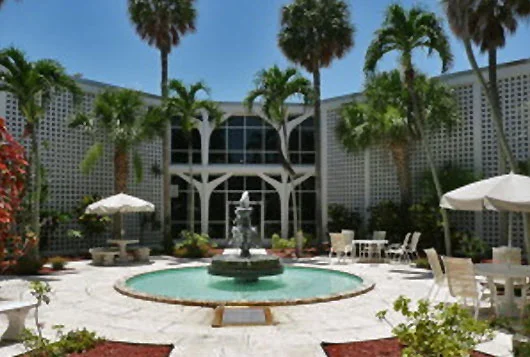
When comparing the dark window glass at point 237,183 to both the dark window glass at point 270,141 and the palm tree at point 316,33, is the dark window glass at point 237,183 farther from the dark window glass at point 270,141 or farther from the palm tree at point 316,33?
the palm tree at point 316,33

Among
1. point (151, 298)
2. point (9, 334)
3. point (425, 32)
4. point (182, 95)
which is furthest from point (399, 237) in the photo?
point (9, 334)

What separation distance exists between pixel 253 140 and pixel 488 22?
44.2 feet

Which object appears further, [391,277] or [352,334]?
[391,277]

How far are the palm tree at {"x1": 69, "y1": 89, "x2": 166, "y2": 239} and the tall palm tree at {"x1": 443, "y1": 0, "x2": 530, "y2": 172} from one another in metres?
10.8

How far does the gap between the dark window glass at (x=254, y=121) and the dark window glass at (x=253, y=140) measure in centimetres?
31

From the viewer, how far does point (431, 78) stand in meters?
17.4

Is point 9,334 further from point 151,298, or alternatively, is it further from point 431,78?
point 431,78

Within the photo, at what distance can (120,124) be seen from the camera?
57.8 feet

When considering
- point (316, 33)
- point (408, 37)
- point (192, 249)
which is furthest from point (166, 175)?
point (408, 37)

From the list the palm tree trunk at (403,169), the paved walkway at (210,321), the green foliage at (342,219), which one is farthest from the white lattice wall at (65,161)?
the palm tree trunk at (403,169)

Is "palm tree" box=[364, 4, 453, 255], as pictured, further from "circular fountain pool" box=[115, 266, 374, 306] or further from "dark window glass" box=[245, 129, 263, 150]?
"dark window glass" box=[245, 129, 263, 150]

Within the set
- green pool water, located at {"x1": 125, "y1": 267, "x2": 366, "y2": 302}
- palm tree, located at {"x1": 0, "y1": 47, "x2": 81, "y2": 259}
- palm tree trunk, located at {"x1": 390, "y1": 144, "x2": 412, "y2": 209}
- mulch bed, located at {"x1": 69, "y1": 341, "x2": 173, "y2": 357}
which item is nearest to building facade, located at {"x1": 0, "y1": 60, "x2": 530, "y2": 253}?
palm tree trunk, located at {"x1": 390, "y1": 144, "x2": 412, "y2": 209}

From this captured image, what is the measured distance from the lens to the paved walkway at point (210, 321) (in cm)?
621

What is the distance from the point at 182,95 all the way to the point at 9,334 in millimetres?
13234
